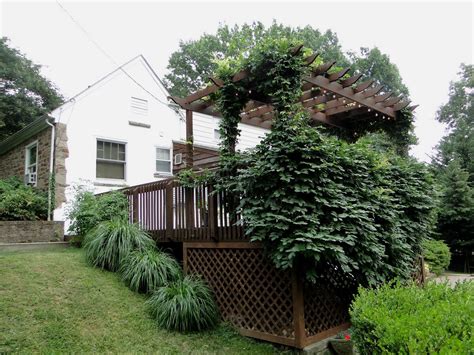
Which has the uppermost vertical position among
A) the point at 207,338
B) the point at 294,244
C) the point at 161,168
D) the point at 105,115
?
the point at 105,115

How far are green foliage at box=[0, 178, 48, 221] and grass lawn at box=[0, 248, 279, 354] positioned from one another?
333cm

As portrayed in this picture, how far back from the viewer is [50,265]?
5641mm

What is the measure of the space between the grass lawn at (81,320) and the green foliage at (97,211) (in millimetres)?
1653

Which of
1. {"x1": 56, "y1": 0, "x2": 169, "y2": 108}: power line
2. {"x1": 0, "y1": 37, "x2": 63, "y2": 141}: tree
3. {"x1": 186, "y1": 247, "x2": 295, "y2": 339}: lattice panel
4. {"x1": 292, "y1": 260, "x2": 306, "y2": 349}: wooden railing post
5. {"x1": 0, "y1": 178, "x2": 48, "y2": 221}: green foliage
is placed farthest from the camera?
{"x1": 0, "y1": 37, "x2": 63, "y2": 141}: tree

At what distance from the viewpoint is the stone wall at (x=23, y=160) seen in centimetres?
973

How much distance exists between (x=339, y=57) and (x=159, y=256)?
24115 millimetres

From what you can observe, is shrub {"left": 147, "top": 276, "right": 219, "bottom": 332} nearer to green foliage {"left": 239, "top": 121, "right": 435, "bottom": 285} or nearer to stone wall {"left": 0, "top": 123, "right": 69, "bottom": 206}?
green foliage {"left": 239, "top": 121, "right": 435, "bottom": 285}

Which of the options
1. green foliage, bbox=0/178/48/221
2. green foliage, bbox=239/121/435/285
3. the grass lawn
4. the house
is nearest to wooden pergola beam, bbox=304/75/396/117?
green foliage, bbox=239/121/435/285

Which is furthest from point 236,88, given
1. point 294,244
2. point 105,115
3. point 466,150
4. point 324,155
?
point 466,150

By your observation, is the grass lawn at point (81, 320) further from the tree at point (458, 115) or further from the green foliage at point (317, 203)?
the tree at point (458, 115)

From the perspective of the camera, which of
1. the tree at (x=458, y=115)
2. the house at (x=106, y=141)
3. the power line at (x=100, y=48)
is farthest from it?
the tree at (x=458, y=115)

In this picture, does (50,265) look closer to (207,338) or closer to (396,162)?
(207,338)

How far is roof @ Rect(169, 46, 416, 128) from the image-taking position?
208 inches

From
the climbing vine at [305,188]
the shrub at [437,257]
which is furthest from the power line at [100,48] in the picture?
the shrub at [437,257]
